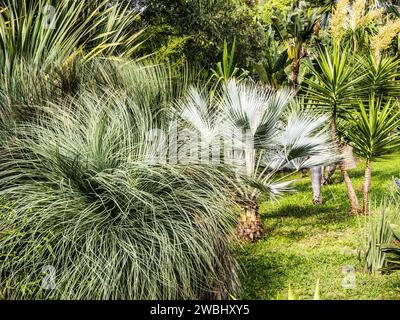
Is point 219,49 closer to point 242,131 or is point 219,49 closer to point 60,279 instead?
point 242,131

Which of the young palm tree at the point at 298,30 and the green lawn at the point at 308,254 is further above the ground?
the young palm tree at the point at 298,30

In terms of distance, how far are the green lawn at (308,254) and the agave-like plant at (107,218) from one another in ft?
2.75

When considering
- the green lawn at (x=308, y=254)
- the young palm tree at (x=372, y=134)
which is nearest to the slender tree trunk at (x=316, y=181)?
the green lawn at (x=308, y=254)

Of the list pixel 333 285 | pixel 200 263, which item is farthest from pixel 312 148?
pixel 200 263

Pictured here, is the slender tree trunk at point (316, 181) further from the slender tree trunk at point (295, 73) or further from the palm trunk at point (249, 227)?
the palm trunk at point (249, 227)

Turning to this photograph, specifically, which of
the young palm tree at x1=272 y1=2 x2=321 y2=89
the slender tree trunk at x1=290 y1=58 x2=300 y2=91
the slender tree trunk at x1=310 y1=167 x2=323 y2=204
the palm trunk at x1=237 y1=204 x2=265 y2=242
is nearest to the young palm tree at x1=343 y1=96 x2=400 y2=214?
the slender tree trunk at x1=310 y1=167 x2=323 y2=204

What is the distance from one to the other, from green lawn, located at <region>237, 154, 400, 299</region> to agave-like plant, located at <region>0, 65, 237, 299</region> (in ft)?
2.75

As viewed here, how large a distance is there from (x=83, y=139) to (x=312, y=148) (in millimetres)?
3336

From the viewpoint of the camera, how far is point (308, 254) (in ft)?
22.9

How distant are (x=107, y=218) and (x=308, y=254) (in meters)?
3.16

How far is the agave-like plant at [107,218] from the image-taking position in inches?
169

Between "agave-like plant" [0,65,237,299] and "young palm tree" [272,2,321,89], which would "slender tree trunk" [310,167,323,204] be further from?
"agave-like plant" [0,65,237,299]

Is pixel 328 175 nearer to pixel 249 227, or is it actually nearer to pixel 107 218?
pixel 249 227

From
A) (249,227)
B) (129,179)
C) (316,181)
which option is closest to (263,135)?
(249,227)
